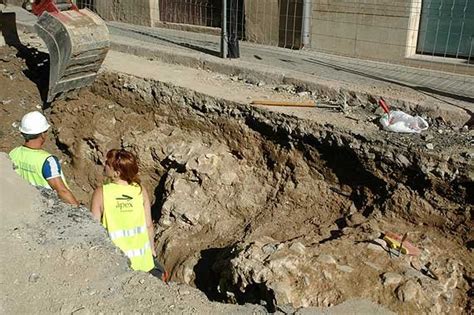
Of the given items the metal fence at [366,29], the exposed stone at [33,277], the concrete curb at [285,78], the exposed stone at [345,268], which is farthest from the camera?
the metal fence at [366,29]

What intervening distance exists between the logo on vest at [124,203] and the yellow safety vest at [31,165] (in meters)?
0.80

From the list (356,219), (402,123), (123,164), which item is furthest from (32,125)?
(402,123)

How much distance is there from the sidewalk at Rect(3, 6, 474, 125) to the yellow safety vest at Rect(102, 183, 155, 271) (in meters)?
3.69

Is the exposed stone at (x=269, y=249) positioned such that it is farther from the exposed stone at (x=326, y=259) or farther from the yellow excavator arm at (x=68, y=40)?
the yellow excavator arm at (x=68, y=40)

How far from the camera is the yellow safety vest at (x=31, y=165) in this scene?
474cm

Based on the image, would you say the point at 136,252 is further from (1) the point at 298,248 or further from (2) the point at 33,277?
(1) the point at 298,248

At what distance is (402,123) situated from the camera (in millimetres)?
6051

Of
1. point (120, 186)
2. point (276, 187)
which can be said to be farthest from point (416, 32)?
point (120, 186)

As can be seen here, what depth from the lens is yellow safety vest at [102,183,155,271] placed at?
438cm

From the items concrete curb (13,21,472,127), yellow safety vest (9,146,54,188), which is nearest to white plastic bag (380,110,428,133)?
concrete curb (13,21,472,127)

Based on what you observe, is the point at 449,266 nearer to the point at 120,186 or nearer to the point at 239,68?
the point at 120,186

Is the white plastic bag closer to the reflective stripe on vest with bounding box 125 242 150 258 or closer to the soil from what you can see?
→ the soil

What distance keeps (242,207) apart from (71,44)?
2995 mm

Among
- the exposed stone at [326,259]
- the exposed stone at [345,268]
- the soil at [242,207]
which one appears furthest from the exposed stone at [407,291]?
the exposed stone at [326,259]
